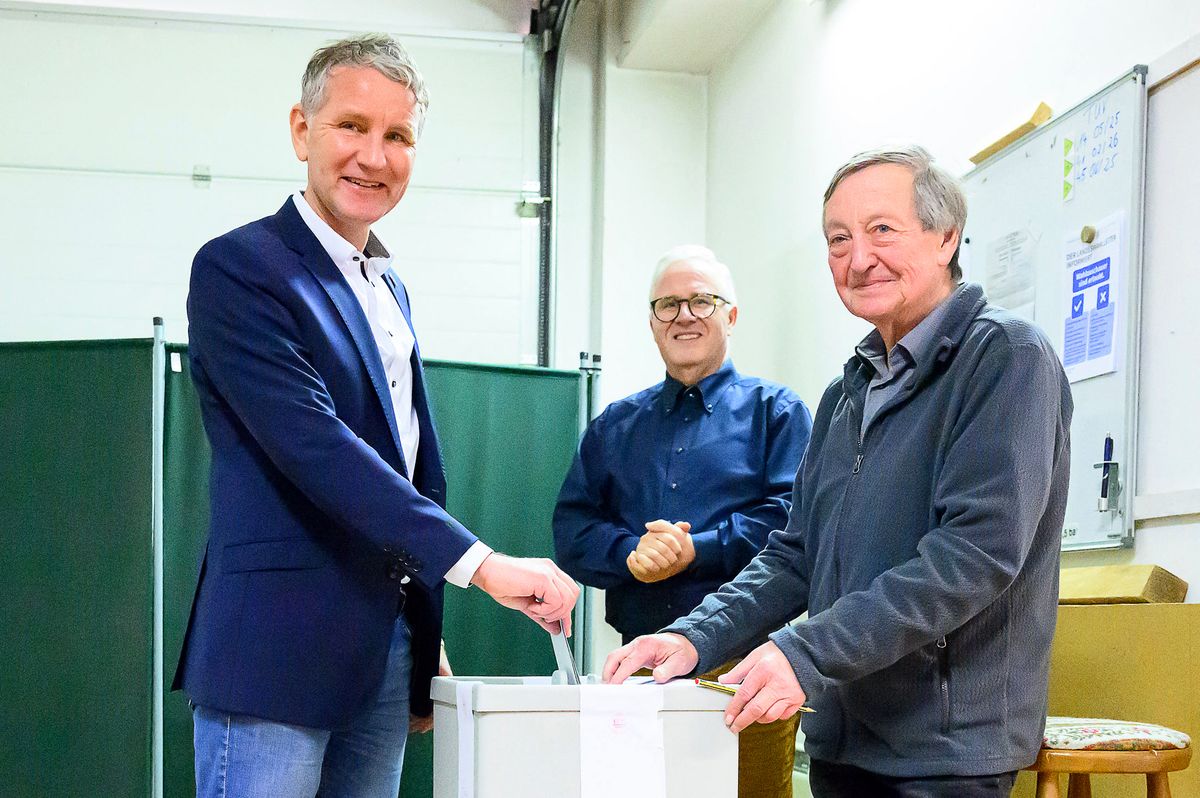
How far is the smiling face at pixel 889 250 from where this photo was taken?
1.65 metres

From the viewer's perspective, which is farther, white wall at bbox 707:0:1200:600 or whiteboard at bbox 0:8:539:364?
whiteboard at bbox 0:8:539:364

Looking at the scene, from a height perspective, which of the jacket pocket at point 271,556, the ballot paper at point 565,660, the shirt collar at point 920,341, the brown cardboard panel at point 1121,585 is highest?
the shirt collar at point 920,341

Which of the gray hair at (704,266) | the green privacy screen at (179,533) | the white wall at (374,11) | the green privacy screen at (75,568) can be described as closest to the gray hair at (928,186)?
the gray hair at (704,266)

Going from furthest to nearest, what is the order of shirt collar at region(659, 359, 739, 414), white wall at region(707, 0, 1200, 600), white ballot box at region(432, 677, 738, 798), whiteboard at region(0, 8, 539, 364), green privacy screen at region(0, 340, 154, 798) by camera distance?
1. whiteboard at region(0, 8, 539, 364)
2. green privacy screen at region(0, 340, 154, 798)
3. shirt collar at region(659, 359, 739, 414)
4. white wall at region(707, 0, 1200, 600)
5. white ballot box at region(432, 677, 738, 798)

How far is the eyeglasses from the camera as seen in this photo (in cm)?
306

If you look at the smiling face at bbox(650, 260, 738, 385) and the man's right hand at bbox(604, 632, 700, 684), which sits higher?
the smiling face at bbox(650, 260, 738, 385)

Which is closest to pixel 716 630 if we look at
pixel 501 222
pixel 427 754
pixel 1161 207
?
pixel 1161 207

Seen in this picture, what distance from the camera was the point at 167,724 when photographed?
3246mm

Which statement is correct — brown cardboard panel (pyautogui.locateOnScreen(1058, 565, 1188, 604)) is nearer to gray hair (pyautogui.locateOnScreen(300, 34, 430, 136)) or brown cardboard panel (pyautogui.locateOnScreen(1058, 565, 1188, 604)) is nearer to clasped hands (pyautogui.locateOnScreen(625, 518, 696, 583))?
Answer: clasped hands (pyautogui.locateOnScreen(625, 518, 696, 583))

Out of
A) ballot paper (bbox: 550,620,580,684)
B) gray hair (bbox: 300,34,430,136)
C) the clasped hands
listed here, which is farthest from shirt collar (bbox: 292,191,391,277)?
the clasped hands

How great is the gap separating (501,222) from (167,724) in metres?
2.40

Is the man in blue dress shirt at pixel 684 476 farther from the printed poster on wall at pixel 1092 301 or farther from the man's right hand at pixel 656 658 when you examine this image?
the man's right hand at pixel 656 658

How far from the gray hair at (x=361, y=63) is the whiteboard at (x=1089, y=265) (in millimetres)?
1457

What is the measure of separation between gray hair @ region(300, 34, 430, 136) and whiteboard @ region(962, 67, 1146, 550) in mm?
1457
